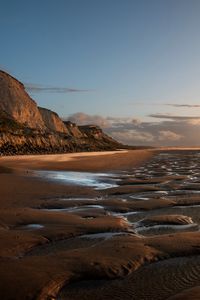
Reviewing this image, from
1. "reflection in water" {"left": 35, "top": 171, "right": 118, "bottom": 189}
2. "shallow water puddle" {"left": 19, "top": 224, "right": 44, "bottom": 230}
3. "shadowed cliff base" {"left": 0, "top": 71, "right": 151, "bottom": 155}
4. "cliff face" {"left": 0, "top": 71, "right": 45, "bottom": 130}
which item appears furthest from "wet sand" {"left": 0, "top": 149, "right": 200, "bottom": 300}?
"cliff face" {"left": 0, "top": 71, "right": 45, "bottom": 130}

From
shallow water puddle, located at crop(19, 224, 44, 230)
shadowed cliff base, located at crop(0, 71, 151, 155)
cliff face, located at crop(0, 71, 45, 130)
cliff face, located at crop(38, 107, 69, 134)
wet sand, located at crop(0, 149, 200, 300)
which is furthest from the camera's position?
cliff face, located at crop(38, 107, 69, 134)

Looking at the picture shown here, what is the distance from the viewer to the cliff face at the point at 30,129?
62.7 metres

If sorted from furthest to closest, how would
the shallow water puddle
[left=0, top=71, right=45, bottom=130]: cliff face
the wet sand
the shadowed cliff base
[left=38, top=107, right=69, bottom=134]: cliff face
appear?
[left=38, top=107, right=69, bottom=134]: cliff face
[left=0, top=71, right=45, bottom=130]: cliff face
the shadowed cliff base
the shallow water puddle
the wet sand

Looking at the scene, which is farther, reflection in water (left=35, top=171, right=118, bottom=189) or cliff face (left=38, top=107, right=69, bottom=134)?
cliff face (left=38, top=107, right=69, bottom=134)

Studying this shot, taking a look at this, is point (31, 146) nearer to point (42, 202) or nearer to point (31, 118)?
point (31, 118)

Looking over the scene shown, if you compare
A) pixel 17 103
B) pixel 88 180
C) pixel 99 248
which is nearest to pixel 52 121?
pixel 17 103

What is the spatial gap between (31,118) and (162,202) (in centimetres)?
9224

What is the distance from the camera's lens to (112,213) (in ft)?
38.7

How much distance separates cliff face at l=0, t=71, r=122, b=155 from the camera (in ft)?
206

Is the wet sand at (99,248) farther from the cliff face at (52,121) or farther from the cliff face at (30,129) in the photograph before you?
the cliff face at (52,121)

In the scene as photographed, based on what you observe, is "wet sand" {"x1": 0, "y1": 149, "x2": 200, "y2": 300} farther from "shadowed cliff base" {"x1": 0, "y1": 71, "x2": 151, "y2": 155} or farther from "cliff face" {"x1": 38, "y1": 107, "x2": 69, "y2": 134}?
"cliff face" {"x1": 38, "y1": 107, "x2": 69, "y2": 134}

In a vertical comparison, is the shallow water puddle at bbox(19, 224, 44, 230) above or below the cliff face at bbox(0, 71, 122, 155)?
below

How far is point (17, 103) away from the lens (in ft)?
336

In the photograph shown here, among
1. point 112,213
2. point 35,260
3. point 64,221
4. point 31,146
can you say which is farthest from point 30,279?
point 31,146
